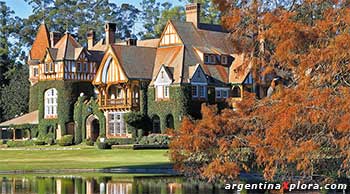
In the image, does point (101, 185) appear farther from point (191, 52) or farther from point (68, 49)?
point (68, 49)

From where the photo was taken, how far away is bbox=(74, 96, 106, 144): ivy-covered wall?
67500 mm

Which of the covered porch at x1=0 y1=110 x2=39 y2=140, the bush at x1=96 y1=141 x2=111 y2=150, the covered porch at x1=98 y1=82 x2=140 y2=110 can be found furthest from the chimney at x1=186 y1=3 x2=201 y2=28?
the covered porch at x1=0 y1=110 x2=39 y2=140

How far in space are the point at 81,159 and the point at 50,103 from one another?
2379cm

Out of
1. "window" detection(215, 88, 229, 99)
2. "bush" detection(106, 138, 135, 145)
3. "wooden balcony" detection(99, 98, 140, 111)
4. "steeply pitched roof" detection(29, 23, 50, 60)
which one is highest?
"steeply pitched roof" detection(29, 23, 50, 60)

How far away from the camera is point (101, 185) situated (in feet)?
97.5

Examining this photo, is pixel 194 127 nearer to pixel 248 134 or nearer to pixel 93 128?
pixel 248 134

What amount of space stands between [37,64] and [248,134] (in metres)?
63.4

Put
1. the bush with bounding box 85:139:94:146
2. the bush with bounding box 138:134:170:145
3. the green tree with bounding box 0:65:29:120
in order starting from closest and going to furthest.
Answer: the bush with bounding box 138:134:170:145 < the bush with bounding box 85:139:94:146 < the green tree with bounding box 0:65:29:120

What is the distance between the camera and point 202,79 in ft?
208

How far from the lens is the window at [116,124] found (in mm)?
65062

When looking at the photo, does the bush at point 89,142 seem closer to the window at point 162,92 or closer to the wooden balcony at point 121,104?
the wooden balcony at point 121,104

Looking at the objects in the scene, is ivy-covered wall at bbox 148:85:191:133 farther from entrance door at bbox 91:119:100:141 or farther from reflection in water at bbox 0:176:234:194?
reflection in water at bbox 0:176:234:194

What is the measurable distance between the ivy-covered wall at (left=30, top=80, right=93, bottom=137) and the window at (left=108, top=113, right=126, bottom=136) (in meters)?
5.96

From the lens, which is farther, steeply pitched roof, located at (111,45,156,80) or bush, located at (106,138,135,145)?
steeply pitched roof, located at (111,45,156,80)
